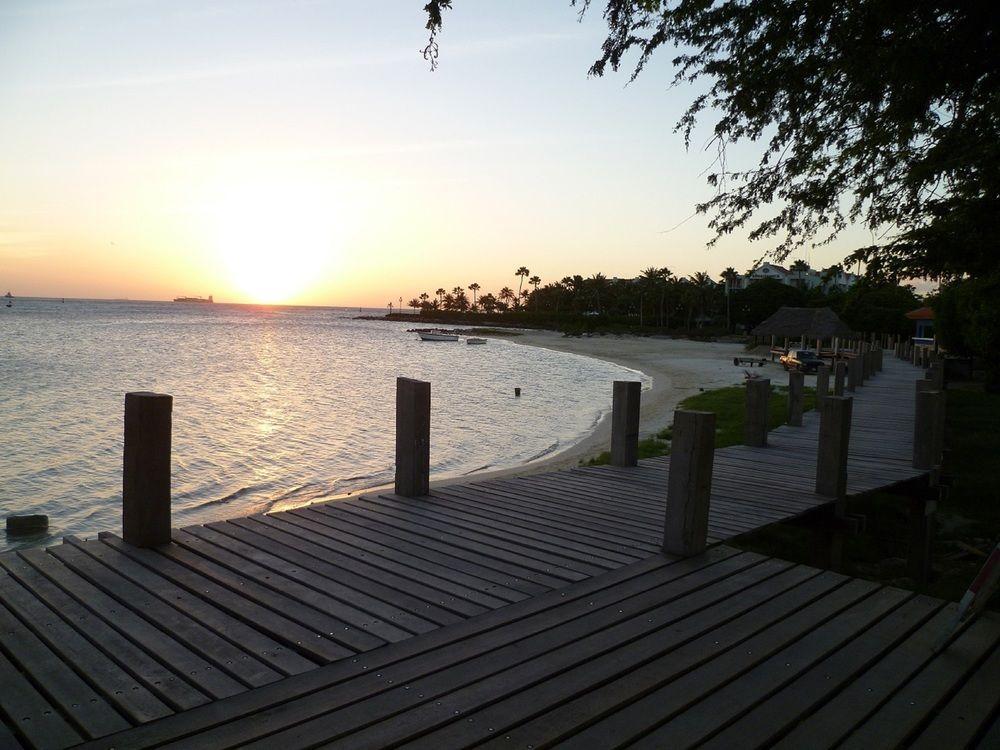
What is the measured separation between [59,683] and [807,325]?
1822 inches

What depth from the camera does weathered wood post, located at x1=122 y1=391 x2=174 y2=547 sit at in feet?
15.3

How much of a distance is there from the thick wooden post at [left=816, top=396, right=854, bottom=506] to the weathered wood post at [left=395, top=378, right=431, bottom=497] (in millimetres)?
3755

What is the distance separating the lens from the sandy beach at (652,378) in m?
15.4

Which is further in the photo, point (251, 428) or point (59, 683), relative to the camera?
point (251, 428)

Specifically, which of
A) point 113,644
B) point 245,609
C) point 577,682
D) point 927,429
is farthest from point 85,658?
point 927,429

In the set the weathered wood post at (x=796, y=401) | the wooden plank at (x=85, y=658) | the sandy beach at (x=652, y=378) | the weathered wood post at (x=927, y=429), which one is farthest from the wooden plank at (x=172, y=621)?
the weathered wood post at (x=796, y=401)

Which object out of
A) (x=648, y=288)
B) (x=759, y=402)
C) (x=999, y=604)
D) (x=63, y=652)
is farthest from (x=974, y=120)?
(x=648, y=288)

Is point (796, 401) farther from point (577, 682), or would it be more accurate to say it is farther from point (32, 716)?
point (32, 716)

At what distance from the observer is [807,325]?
4428cm

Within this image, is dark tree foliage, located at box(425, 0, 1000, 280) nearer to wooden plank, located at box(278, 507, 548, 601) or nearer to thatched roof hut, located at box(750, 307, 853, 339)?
wooden plank, located at box(278, 507, 548, 601)

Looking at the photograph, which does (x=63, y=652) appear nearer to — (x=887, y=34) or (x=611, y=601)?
(x=611, y=601)

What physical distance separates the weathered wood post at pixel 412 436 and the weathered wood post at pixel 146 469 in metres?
1.96

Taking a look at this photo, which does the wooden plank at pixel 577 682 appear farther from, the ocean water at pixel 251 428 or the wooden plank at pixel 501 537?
the ocean water at pixel 251 428

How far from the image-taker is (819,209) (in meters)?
6.93
